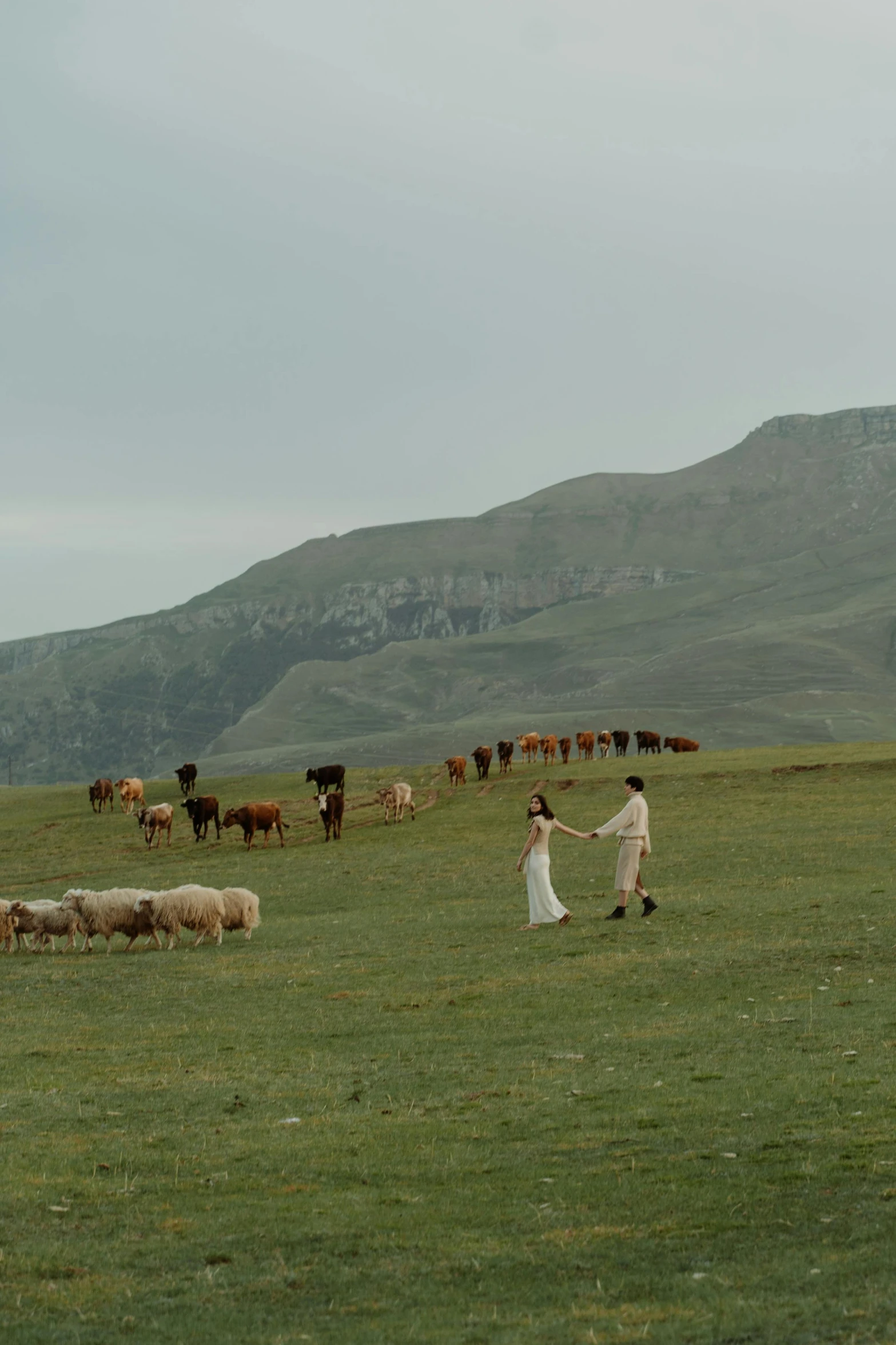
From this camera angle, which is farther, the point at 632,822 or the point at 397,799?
the point at 397,799

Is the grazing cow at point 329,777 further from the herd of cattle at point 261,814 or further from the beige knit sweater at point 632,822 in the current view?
the beige knit sweater at point 632,822

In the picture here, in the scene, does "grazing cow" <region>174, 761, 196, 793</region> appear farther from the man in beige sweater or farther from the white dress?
the man in beige sweater

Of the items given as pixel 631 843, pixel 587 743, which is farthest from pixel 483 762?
pixel 631 843

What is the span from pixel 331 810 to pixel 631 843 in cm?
2268

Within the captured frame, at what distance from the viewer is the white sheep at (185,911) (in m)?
24.7

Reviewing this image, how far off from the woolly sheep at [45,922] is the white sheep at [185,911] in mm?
1512

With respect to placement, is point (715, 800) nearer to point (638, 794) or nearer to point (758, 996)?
point (638, 794)

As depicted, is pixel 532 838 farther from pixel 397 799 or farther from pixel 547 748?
pixel 547 748

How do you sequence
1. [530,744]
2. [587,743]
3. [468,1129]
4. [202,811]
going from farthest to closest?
[587,743] → [530,744] → [202,811] → [468,1129]

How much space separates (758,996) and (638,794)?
7.21 meters

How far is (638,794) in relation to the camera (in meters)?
24.2

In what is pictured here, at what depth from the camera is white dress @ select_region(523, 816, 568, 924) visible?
79.9 feet

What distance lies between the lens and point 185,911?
2473 centimetres

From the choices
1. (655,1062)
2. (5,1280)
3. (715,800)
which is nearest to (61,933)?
(655,1062)
